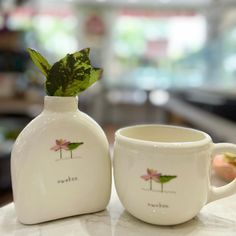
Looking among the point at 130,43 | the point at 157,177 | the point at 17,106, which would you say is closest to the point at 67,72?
the point at 157,177

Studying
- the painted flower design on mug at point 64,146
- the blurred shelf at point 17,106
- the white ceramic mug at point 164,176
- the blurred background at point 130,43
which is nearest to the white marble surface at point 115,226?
the white ceramic mug at point 164,176

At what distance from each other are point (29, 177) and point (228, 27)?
12.0ft

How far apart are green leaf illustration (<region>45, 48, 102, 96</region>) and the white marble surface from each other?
23 cm

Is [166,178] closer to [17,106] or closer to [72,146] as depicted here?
[72,146]

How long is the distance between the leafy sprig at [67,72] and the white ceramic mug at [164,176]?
117 millimetres

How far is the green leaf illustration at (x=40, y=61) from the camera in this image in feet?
1.72

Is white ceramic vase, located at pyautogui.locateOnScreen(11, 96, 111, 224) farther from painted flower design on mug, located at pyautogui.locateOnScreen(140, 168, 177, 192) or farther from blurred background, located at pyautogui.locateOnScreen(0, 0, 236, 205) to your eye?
blurred background, located at pyautogui.locateOnScreen(0, 0, 236, 205)

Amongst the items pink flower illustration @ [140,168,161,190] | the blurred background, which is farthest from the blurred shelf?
pink flower illustration @ [140,168,161,190]

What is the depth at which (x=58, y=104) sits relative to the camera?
0.55 m

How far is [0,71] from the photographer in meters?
3.51

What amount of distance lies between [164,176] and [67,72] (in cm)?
24

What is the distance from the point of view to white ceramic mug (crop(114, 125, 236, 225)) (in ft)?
1.62

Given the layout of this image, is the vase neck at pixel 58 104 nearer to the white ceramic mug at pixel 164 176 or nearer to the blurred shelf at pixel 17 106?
the white ceramic mug at pixel 164 176

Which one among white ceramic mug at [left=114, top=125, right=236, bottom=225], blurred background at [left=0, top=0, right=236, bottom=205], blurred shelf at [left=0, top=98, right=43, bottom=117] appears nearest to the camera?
white ceramic mug at [left=114, top=125, right=236, bottom=225]
